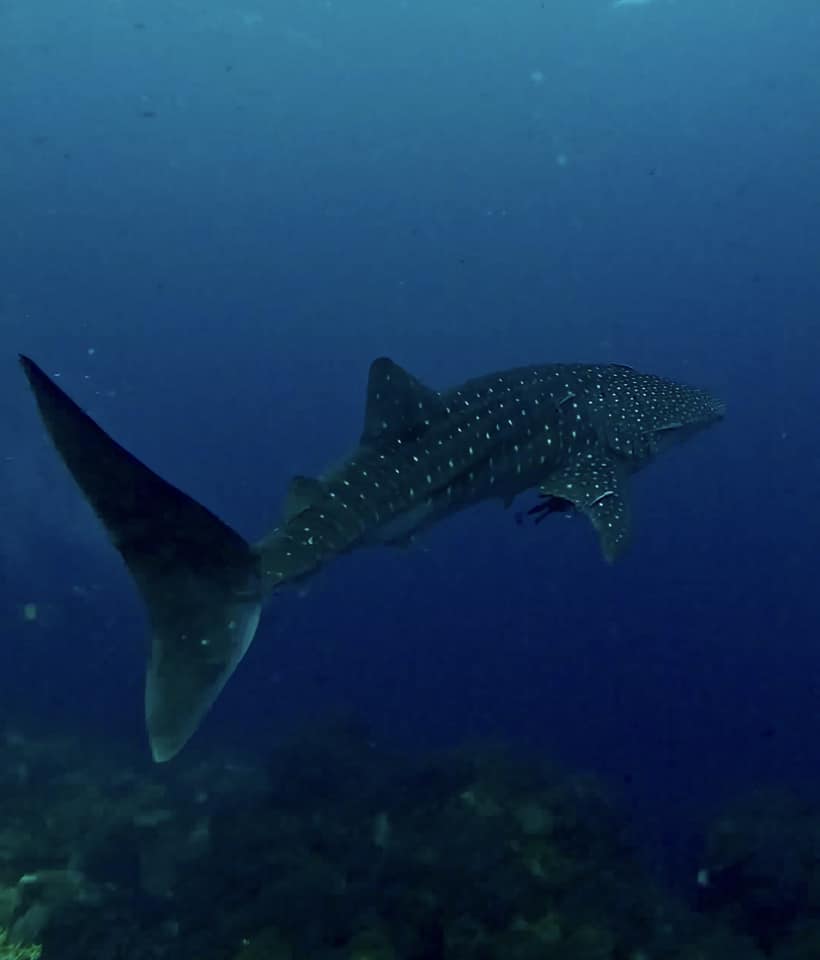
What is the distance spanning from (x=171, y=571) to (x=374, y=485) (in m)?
2.29

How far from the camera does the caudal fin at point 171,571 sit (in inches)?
181

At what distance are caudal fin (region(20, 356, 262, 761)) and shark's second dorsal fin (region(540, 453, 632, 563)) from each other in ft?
13.2

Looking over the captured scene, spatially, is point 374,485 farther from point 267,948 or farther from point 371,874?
point 371,874

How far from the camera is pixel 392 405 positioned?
7723mm

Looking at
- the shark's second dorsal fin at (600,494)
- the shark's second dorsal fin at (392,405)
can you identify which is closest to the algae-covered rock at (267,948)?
the shark's second dorsal fin at (392,405)

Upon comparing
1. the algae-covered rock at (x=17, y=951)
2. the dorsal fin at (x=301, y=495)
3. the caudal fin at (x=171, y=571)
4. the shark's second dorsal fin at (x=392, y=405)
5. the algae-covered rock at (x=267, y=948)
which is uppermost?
the shark's second dorsal fin at (x=392, y=405)

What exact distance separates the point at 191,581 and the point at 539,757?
29.3 feet

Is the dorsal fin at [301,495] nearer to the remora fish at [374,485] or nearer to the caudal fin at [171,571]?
the remora fish at [374,485]

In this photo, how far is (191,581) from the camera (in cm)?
545

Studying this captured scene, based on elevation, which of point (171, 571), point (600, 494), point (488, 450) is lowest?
point (171, 571)

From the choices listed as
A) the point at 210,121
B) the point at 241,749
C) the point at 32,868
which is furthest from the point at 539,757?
the point at 210,121

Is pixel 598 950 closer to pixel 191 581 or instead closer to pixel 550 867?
pixel 550 867

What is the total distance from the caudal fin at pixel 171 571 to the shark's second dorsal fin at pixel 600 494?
4021 mm

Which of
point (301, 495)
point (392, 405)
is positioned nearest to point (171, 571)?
point (301, 495)
